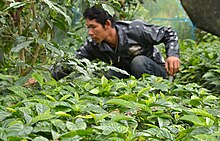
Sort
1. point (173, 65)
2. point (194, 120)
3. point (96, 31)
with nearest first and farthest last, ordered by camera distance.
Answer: point (194, 120) < point (173, 65) < point (96, 31)

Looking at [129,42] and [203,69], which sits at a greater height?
[129,42]

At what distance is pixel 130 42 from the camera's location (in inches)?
136

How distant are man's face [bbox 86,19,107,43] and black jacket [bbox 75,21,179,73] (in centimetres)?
16

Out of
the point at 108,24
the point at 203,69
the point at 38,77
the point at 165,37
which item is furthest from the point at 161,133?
the point at 203,69

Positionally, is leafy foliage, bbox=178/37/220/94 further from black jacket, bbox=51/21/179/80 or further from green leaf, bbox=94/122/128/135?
green leaf, bbox=94/122/128/135

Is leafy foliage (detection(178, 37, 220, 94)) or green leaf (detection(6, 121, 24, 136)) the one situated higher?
green leaf (detection(6, 121, 24, 136))

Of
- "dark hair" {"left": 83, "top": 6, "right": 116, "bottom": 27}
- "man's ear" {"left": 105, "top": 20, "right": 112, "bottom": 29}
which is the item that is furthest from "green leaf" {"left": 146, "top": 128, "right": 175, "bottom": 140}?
"man's ear" {"left": 105, "top": 20, "right": 112, "bottom": 29}

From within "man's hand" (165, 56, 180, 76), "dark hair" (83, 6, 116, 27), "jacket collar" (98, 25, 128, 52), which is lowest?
"man's hand" (165, 56, 180, 76)

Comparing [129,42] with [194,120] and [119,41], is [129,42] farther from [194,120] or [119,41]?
[194,120]

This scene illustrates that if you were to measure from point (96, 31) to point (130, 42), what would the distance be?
366 millimetres

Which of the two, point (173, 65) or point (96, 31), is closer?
point (173, 65)

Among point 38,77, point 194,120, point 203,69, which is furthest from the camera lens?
point 203,69

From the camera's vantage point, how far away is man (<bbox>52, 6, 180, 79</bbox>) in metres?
3.25

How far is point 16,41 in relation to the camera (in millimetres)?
2045
